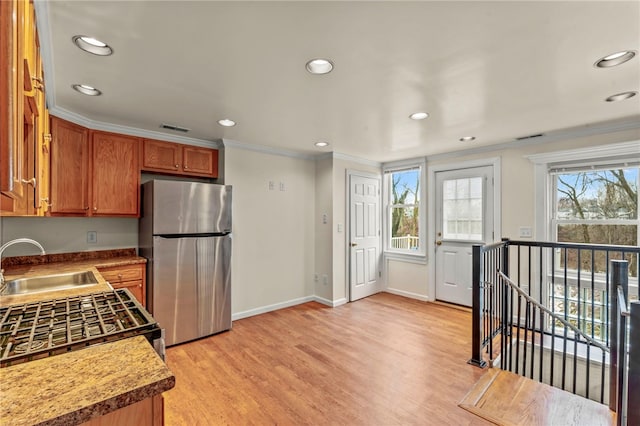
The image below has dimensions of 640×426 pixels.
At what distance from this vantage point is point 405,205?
4.96 m

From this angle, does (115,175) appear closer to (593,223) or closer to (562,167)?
(562,167)

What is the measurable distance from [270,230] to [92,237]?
77.7 inches

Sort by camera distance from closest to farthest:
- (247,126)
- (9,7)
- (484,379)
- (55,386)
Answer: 1. (9,7)
2. (55,386)
3. (484,379)
4. (247,126)

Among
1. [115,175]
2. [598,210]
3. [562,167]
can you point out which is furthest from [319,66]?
[598,210]

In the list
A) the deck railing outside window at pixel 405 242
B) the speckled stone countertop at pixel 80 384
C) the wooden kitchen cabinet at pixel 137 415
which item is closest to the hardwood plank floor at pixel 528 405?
the wooden kitchen cabinet at pixel 137 415

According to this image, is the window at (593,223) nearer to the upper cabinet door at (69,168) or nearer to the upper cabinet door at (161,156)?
the upper cabinet door at (161,156)

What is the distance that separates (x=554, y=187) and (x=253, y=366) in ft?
12.5

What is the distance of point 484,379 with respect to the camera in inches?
91.9

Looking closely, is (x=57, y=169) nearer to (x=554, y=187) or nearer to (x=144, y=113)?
(x=144, y=113)

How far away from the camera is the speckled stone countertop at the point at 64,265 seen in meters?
1.73

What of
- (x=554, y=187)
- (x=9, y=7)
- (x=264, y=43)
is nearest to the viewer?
(x=9, y=7)

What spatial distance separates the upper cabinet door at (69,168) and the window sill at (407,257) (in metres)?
4.13

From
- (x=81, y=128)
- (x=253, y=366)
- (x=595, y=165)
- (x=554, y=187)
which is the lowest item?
(x=253, y=366)

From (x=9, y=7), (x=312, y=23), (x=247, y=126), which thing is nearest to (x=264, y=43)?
(x=312, y=23)
